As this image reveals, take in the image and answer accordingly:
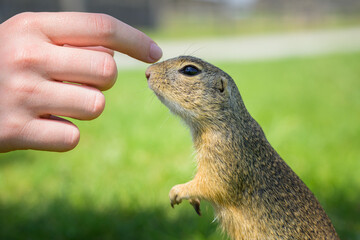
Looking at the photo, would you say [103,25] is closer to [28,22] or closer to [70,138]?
[28,22]

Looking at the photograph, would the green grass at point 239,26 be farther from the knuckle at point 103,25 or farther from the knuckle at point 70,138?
the knuckle at point 70,138

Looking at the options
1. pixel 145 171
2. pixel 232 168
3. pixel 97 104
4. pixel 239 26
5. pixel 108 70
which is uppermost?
pixel 239 26

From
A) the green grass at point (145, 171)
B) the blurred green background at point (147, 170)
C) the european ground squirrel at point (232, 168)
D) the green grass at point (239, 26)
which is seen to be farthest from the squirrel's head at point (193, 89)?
the green grass at point (239, 26)

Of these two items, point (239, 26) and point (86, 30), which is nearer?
point (86, 30)

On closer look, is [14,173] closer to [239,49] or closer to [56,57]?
[56,57]

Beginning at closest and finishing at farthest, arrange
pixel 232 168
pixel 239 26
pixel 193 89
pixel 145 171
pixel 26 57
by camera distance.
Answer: pixel 26 57 < pixel 232 168 < pixel 193 89 < pixel 145 171 < pixel 239 26

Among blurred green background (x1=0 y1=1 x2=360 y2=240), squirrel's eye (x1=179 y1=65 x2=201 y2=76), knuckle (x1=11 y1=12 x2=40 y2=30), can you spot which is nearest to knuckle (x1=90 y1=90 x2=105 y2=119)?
knuckle (x1=11 y1=12 x2=40 y2=30)

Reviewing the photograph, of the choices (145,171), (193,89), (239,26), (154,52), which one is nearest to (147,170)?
(145,171)

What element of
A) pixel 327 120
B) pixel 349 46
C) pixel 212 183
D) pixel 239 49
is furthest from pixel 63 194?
pixel 349 46
